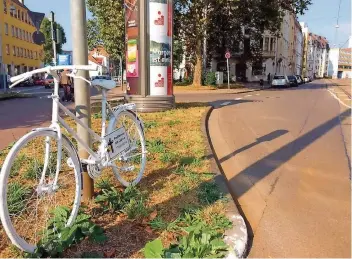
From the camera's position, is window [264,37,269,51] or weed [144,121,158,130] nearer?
weed [144,121,158,130]

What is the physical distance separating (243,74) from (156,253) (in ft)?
160

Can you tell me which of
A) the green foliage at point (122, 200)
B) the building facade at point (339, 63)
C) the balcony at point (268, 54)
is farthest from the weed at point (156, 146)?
the building facade at point (339, 63)

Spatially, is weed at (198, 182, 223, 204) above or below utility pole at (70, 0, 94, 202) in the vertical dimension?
below

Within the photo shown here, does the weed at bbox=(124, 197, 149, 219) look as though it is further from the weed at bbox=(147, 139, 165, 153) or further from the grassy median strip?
the weed at bbox=(147, 139, 165, 153)

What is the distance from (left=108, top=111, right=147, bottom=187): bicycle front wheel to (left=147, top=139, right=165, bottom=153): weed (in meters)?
1.26

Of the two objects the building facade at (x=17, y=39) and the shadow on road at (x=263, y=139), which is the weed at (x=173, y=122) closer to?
the shadow on road at (x=263, y=139)

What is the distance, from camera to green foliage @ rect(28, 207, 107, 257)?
2.70 metres

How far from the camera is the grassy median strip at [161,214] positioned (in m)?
2.81

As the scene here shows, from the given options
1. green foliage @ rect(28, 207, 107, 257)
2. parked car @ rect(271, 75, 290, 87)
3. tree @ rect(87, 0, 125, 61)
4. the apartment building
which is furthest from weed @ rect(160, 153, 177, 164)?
the apartment building

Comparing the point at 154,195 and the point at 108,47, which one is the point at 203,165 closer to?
the point at 154,195

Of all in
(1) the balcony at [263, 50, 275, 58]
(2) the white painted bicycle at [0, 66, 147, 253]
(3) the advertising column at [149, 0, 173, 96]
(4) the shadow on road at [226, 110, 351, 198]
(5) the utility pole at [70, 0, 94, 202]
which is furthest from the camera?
(1) the balcony at [263, 50, 275, 58]

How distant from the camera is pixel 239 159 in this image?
19.4 ft

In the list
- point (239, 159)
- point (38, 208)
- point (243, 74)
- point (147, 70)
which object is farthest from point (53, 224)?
point (243, 74)

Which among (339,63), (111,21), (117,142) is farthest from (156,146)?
(339,63)
